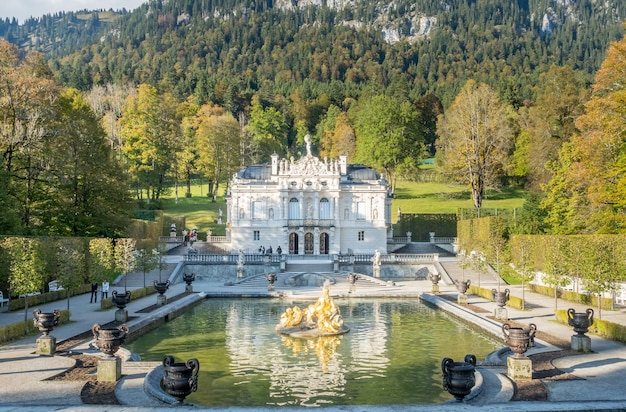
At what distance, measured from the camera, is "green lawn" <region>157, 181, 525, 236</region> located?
233ft

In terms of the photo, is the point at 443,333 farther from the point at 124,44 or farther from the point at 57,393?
the point at 124,44

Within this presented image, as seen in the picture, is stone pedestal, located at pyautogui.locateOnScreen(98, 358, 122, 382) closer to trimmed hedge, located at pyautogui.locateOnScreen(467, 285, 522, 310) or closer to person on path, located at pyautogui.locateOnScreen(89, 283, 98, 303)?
person on path, located at pyautogui.locateOnScreen(89, 283, 98, 303)

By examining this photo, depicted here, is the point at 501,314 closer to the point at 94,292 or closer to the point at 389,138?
the point at 94,292

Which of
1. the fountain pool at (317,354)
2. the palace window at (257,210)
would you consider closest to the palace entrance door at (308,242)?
the palace window at (257,210)

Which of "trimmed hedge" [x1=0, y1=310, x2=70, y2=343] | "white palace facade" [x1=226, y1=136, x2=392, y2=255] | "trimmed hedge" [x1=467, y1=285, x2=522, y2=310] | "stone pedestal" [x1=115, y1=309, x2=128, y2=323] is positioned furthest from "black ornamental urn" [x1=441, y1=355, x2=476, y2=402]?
"white palace facade" [x1=226, y1=136, x2=392, y2=255]

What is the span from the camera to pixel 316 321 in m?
27.2

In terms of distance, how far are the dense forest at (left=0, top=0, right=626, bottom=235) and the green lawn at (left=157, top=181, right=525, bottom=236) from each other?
2429 mm

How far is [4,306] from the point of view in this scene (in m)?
31.9

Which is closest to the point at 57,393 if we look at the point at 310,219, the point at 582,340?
the point at 582,340

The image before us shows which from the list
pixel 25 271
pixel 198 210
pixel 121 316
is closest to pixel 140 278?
pixel 121 316

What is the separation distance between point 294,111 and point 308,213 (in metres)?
63.7

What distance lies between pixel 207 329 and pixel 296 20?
17696cm

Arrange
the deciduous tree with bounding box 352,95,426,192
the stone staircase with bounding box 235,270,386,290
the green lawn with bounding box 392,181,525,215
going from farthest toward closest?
the deciduous tree with bounding box 352,95,426,192
the green lawn with bounding box 392,181,525,215
the stone staircase with bounding box 235,270,386,290

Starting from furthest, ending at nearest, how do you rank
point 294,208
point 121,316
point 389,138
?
point 389,138
point 294,208
point 121,316
